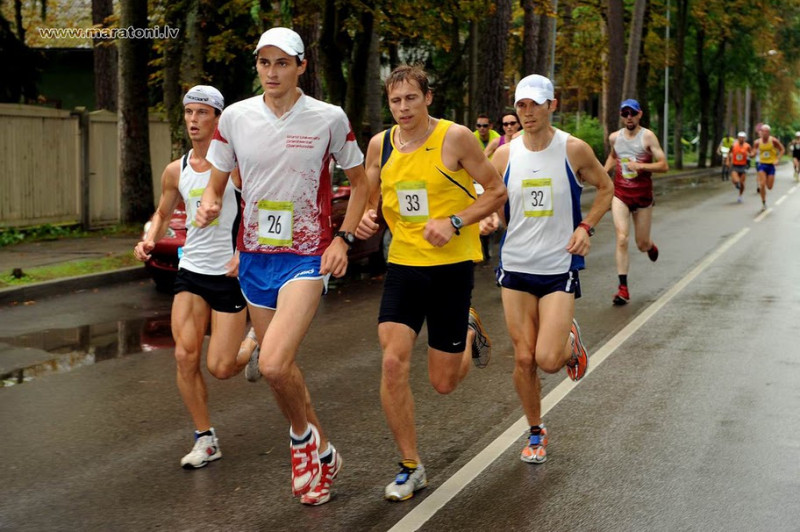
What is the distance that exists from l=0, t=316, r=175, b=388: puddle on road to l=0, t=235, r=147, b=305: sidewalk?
2028 millimetres

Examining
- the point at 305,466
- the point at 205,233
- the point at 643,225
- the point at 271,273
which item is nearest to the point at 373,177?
the point at 271,273

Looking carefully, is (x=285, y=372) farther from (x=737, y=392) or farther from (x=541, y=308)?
(x=737, y=392)

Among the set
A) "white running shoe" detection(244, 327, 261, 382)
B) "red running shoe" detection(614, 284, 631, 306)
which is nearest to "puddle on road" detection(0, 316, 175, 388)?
"white running shoe" detection(244, 327, 261, 382)

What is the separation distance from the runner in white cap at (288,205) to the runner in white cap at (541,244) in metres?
1.24

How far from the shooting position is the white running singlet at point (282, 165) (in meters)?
5.28

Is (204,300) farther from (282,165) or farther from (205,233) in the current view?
(282,165)

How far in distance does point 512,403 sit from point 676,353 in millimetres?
2333

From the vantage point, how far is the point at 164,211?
6.46m

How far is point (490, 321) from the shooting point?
10.9 metres

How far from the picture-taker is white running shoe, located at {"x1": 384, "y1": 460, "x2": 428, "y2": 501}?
5.32m

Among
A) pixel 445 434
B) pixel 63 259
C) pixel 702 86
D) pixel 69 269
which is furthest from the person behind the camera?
pixel 702 86

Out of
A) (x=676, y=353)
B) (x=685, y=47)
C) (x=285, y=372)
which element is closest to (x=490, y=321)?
(x=676, y=353)

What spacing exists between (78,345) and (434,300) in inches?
206

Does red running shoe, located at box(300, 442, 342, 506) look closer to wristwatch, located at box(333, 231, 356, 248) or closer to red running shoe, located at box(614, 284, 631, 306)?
wristwatch, located at box(333, 231, 356, 248)
